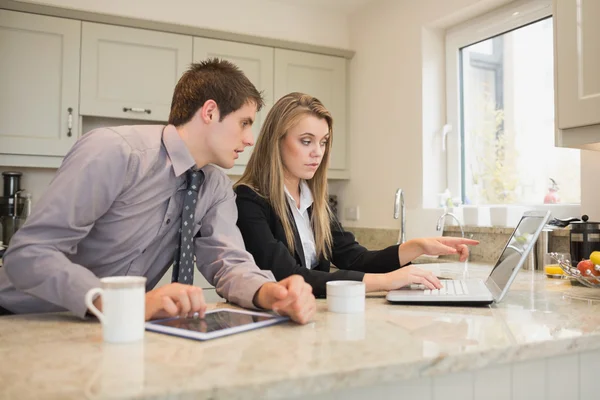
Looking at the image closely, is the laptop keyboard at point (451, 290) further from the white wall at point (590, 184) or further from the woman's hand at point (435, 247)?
the white wall at point (590, 184)

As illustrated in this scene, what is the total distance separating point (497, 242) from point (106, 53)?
230cm

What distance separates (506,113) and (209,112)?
2.00 m

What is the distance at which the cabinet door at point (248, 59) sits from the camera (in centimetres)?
332

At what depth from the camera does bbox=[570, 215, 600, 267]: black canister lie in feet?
5.93

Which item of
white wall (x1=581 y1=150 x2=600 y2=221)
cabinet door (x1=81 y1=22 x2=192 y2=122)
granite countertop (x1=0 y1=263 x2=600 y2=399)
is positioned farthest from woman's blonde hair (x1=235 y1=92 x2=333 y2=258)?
cabinet door (x1=81 y1=22 x2=192 y2=122)

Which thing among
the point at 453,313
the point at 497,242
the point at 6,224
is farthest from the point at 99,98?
the point at 453,313

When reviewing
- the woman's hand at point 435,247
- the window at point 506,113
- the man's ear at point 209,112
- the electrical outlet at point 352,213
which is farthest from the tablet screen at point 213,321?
the electrical outlet at point 352,213

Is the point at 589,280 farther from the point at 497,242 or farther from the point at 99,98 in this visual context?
the point at 99,98

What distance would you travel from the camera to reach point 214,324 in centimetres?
96

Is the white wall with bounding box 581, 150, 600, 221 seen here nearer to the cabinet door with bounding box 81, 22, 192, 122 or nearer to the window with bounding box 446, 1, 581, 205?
the window with bounding box 446, 1, 581, 205

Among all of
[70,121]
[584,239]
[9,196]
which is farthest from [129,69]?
[584,239]

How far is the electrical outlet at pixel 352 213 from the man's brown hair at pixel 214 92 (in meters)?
2.37

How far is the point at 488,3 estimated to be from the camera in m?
2.82

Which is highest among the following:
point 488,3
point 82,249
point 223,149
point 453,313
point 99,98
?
point 488,3
